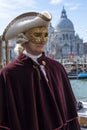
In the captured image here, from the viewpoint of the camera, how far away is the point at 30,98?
3.09 metres

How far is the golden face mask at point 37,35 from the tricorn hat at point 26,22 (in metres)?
0.04

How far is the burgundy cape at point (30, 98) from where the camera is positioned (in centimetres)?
304

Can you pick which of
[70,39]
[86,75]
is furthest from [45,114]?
[70,39]

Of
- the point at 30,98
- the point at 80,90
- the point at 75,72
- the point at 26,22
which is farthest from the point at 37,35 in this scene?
the point at 75,72

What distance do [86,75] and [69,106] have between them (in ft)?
179

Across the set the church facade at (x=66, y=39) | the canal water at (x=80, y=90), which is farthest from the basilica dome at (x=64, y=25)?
the canal water at (x=80, y=90)

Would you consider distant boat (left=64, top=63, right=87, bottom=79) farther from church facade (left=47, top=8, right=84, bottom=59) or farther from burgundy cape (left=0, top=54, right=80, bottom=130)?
burgundy cape (left=0, top=54, right=80, bottom=130)

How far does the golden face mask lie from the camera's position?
10.5 feet

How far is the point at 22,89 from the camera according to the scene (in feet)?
10.2

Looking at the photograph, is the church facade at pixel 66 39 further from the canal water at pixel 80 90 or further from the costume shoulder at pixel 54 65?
the costume shoulder at pixel 54 65

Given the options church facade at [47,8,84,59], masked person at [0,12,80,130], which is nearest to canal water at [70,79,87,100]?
masked person at [0,12,80,130]

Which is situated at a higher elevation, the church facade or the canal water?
the church facade

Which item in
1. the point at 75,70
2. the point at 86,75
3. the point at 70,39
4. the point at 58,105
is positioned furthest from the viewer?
the point at 70,39

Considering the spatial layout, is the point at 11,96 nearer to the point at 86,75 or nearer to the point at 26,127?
the point at 26,127
